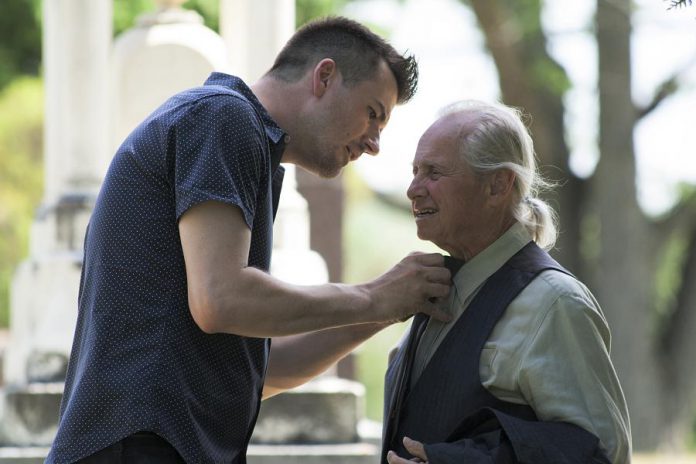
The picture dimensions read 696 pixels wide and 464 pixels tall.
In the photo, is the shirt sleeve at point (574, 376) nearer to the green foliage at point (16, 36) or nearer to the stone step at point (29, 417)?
the stone step at point (29, 417)

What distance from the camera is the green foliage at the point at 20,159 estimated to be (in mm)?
19531

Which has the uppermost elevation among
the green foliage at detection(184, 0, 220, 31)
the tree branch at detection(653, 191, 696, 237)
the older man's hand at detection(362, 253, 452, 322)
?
the older man's hand at detection(362, 253, 452, 322)

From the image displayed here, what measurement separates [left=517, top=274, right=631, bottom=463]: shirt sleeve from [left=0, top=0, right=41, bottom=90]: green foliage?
1830 centimetres

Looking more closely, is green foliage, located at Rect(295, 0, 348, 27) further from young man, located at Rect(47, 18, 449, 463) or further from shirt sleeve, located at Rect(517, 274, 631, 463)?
shirt sleeve, located at Rect(517, 274, 631, 463)

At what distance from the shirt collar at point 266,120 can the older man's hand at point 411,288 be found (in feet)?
1.42

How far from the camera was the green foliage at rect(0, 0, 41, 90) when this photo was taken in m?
20.9

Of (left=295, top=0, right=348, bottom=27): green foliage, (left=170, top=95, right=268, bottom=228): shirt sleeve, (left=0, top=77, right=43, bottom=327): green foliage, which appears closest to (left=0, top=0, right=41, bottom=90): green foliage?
(left=0, top=77, right=43, bottom=327): green foliage

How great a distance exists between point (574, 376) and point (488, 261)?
1.61 feet

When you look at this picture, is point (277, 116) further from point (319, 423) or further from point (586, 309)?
point (319, 423)

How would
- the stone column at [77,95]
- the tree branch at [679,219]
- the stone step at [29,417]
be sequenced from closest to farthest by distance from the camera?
the stone step at [29,417]
the stone column at [77,95]
the tree branch at [679,219]

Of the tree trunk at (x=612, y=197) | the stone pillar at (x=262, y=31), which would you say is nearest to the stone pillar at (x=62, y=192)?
the stone pillar at (x=262, y=31)

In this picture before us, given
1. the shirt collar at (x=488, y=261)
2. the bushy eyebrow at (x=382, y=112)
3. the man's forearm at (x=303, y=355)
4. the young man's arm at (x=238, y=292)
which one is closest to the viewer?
the young man's arm at (x=238, y=292)

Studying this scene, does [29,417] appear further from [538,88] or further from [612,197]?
[538,88]

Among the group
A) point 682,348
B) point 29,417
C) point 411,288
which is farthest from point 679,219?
point 411,288
